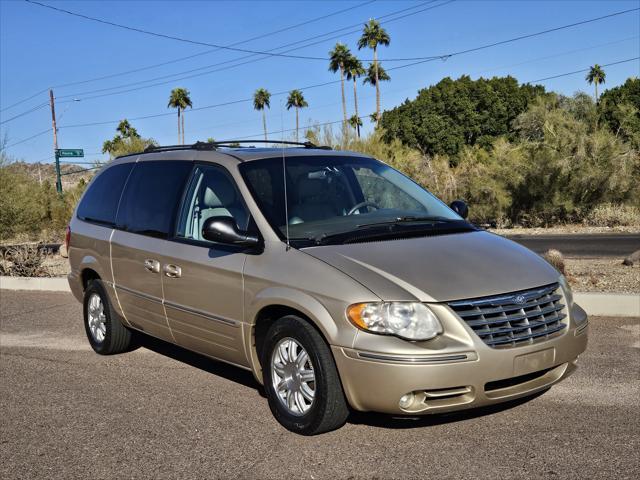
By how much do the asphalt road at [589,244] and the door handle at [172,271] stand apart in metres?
11.0

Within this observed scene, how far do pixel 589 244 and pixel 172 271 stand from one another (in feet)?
45.0

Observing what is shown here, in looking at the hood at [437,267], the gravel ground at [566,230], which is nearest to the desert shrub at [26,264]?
the hood at [437,267]

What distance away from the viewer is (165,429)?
482 cm

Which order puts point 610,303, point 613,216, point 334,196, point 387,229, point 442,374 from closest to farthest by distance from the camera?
1. point 442,374
2. point 387,229
3. point 334,196
4. point 610,303
5. point 613,216

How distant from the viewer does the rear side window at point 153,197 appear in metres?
5.80

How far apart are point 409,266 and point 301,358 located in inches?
35.0

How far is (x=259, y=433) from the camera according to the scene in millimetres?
4676

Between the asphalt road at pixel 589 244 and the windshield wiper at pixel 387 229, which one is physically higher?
the windshield wiper at pixel 387 229

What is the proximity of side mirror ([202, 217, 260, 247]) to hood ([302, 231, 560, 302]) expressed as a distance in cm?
49

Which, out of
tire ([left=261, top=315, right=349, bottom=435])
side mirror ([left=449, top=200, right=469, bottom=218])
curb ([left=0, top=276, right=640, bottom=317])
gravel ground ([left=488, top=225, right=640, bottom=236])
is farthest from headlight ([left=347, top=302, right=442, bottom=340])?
gravel ground ([left=488, top=225, right=640, bottom=236])

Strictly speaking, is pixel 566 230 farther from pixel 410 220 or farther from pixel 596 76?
pixel 596 76

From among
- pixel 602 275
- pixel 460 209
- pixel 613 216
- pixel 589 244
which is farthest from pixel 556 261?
pixel 613 216

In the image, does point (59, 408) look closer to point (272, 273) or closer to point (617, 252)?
point (272, 273)

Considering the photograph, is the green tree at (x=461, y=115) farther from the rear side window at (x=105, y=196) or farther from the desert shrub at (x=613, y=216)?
the rear side window at (x=105, y=196)
